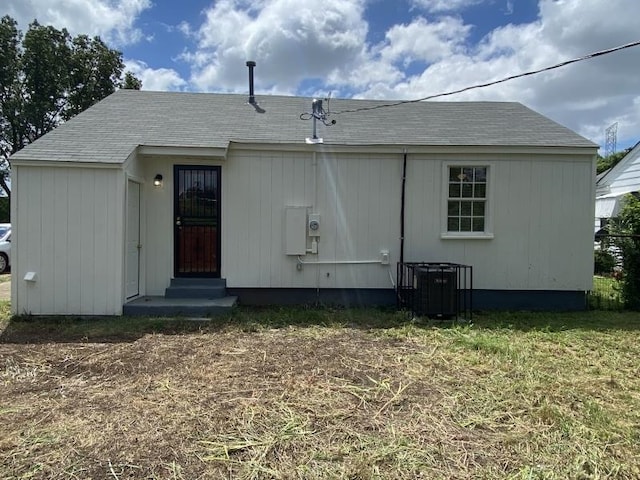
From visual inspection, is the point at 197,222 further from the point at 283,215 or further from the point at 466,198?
the point at 466,198

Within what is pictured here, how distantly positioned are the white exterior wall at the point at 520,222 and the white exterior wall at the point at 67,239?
4.58m

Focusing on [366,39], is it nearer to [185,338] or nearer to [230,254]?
[230,254]

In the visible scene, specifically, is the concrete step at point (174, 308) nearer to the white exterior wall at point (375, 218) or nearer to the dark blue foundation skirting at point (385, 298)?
the white exterior wall at point (375, 218)

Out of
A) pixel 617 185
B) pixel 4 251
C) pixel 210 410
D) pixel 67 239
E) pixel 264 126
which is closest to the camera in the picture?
pixel 210 410

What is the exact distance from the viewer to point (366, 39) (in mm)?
10688

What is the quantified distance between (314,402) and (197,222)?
451cm

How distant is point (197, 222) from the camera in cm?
707

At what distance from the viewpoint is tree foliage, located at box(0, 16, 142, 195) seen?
878 inches

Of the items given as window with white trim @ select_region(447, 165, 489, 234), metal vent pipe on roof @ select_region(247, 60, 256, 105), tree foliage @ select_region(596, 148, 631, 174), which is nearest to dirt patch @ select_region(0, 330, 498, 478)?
window with white trim @ select_region(447, 165, 489, 234)

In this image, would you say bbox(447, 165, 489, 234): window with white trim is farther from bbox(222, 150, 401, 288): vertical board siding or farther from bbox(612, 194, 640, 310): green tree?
bbox(612, 194, 640, 310): green tree

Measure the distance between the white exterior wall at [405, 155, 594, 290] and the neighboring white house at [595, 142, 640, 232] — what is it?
6146mm

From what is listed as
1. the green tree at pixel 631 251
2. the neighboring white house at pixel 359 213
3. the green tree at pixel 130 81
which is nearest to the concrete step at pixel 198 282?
the neighboring white house at pixel 359 213

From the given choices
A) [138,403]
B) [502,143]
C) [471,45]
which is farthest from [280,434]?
[471,45]

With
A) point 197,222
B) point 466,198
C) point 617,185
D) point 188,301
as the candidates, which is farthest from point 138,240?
point 617,185
